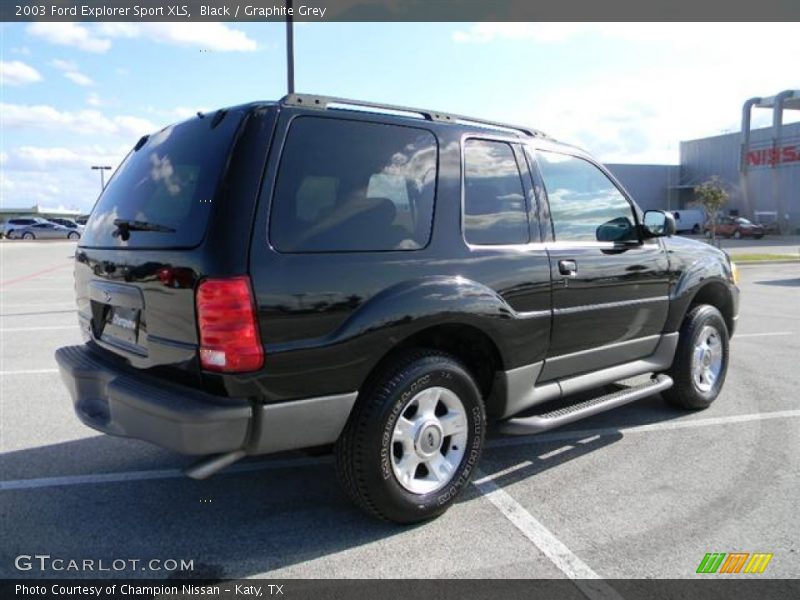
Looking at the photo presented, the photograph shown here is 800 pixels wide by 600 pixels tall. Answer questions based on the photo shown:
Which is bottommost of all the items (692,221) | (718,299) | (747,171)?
(718,299)

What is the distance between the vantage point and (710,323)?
5.04m

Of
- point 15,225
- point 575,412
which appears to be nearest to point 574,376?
point 575,412

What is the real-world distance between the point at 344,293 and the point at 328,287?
0.08m

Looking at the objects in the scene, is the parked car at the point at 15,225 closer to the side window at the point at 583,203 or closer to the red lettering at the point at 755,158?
the side window at the point at 583,203

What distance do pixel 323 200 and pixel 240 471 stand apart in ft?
6.19

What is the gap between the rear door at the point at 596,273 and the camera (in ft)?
12.7

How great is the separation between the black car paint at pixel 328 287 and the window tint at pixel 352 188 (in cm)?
5

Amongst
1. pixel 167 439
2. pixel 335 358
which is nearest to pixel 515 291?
pixel 335 358

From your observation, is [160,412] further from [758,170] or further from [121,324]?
[758,170]

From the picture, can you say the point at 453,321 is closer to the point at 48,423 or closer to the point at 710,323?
the point at 710,323

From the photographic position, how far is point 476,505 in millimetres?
3438

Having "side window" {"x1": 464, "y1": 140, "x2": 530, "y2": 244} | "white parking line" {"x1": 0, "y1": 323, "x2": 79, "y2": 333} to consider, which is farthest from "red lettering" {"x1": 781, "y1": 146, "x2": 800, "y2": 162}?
"side window" {"x1": 464, "y1": 140, "x2": 530, "y2": 244}

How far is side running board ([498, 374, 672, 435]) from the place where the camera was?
11.7ft

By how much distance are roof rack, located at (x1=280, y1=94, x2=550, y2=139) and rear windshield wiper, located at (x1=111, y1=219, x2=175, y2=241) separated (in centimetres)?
81
